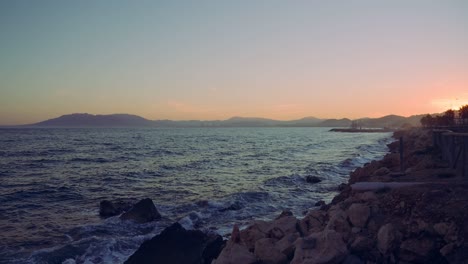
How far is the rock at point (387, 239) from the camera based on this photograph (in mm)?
8633

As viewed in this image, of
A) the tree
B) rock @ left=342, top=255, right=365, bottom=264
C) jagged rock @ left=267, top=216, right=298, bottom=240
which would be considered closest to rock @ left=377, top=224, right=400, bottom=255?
rock @ left=342, top=255, right=365, bottom=264

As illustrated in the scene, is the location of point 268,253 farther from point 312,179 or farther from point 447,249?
point 312,179

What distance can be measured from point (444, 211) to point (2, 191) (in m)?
23.7

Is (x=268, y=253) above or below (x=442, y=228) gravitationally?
below

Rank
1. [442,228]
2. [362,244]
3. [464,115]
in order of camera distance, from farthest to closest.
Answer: [464,115] < [362,244] < [442,228]

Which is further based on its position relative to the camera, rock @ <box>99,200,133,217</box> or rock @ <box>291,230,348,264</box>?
rock @ <box>99,200,133,217</box>

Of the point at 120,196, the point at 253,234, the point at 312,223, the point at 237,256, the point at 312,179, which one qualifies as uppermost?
the point at 312,223

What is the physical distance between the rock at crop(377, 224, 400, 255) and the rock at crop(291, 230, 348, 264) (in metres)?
0.84

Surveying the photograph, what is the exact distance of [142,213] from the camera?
16219 millimetres

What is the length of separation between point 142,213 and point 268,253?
27.4 ft

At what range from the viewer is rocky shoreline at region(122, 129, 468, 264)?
8.49 m

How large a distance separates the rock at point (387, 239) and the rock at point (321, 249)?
0.84m

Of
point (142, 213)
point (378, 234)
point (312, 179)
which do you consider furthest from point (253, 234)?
point (312, 179)

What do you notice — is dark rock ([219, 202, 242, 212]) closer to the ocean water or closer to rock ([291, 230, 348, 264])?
the ocean water
